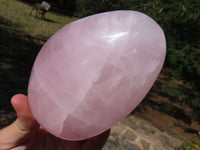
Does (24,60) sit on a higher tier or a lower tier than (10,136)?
lower

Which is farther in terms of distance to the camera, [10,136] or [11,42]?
[11,42]

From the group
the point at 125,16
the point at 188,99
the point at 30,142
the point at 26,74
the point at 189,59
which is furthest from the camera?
the point at 26,74

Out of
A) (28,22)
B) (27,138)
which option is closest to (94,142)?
(27,138)

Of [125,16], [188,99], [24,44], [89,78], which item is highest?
[125,16]

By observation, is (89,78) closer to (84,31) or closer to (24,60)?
(84,31)

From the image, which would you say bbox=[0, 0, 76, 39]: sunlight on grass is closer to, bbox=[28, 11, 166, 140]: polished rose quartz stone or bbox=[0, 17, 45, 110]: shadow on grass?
bbox=[0, 17, 45, 110]: shadow on grass

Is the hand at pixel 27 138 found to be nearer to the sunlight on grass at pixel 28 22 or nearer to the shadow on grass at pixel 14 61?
the shadow on grass at pixel 14 61

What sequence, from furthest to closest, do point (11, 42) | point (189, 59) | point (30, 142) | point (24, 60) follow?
1. point (11, 42)
2. point (24, 60)
3. point (189, 59)
4. point (30, 142)

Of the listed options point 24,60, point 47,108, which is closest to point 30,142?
point 47,108
